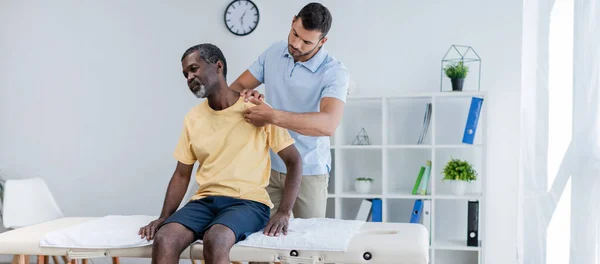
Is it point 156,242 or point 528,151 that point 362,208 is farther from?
point 156,242

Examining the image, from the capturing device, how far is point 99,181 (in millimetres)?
4074

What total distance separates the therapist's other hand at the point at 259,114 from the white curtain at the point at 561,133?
0.98 meters

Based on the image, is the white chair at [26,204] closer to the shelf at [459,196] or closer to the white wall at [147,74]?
the white wall at [147,74]

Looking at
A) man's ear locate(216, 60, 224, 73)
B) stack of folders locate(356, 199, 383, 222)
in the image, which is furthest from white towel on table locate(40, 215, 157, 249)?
stack of folders locate(356, 199, 383, 222)

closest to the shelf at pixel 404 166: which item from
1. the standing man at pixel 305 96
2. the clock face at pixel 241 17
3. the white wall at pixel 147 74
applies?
the white wall at pixel 147 74

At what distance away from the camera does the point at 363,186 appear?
3.53 m

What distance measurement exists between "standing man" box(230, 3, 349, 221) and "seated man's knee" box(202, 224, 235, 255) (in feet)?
1.28

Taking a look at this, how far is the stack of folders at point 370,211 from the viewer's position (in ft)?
11.5

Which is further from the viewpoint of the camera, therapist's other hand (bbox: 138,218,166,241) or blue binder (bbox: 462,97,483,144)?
blue binder (bbox: 462,97,483,144)

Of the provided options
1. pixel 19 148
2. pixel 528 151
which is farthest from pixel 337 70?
pixel 19 148

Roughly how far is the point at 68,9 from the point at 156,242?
8.54 ft

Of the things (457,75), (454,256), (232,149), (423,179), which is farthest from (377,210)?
(232,149)

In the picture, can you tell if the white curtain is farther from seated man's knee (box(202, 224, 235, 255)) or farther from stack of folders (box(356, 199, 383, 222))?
seated man's knee (box(202, 224, 235, 255))

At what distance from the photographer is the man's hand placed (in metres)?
2.04
